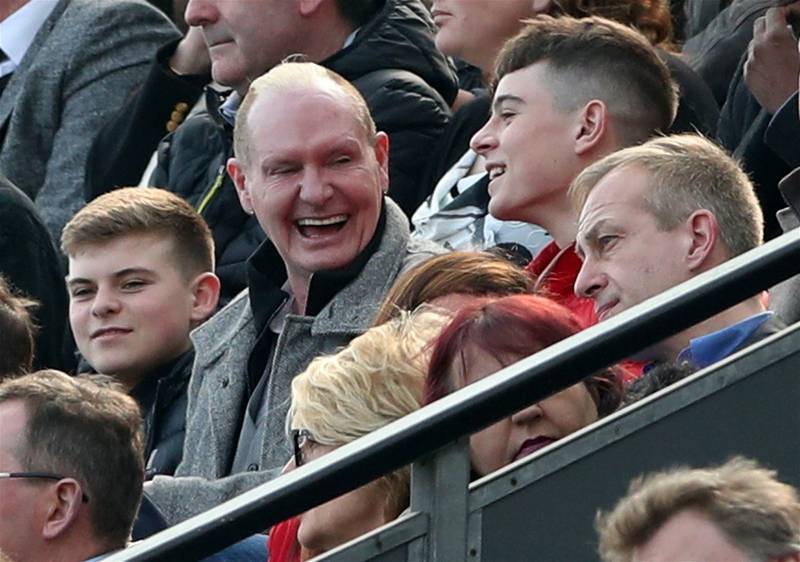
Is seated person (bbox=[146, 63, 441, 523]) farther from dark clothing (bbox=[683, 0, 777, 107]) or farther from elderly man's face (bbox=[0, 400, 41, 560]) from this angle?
dark clothing (bbox=[683, 0, 777, 107])

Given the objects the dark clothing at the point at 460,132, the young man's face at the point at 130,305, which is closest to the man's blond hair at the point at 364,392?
the young man's face at the point at 130,305

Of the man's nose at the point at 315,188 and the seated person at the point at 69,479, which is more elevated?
the man's nose at the point at 315,188

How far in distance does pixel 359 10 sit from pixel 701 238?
3011 millimetres

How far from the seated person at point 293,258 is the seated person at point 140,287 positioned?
0.40 metres

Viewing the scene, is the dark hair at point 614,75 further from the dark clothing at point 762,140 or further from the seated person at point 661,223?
the seated person at point 661,223

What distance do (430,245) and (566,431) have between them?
1884 mm

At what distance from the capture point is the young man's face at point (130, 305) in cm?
662

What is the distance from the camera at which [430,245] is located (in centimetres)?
599

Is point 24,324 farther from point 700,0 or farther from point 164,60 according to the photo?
point 700,0

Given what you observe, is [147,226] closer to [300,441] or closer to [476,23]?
[476,23]

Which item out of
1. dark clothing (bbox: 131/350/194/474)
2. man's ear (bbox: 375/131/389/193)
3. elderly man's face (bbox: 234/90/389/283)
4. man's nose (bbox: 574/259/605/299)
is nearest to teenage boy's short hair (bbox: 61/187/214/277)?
dark clothing (bbox: 131/350/194/474)

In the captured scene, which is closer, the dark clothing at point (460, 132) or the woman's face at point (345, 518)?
the woman's face at point (345, 518)

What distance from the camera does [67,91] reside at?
8688mm

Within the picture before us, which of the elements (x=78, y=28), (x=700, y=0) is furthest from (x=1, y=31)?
(x=700, y=0)
